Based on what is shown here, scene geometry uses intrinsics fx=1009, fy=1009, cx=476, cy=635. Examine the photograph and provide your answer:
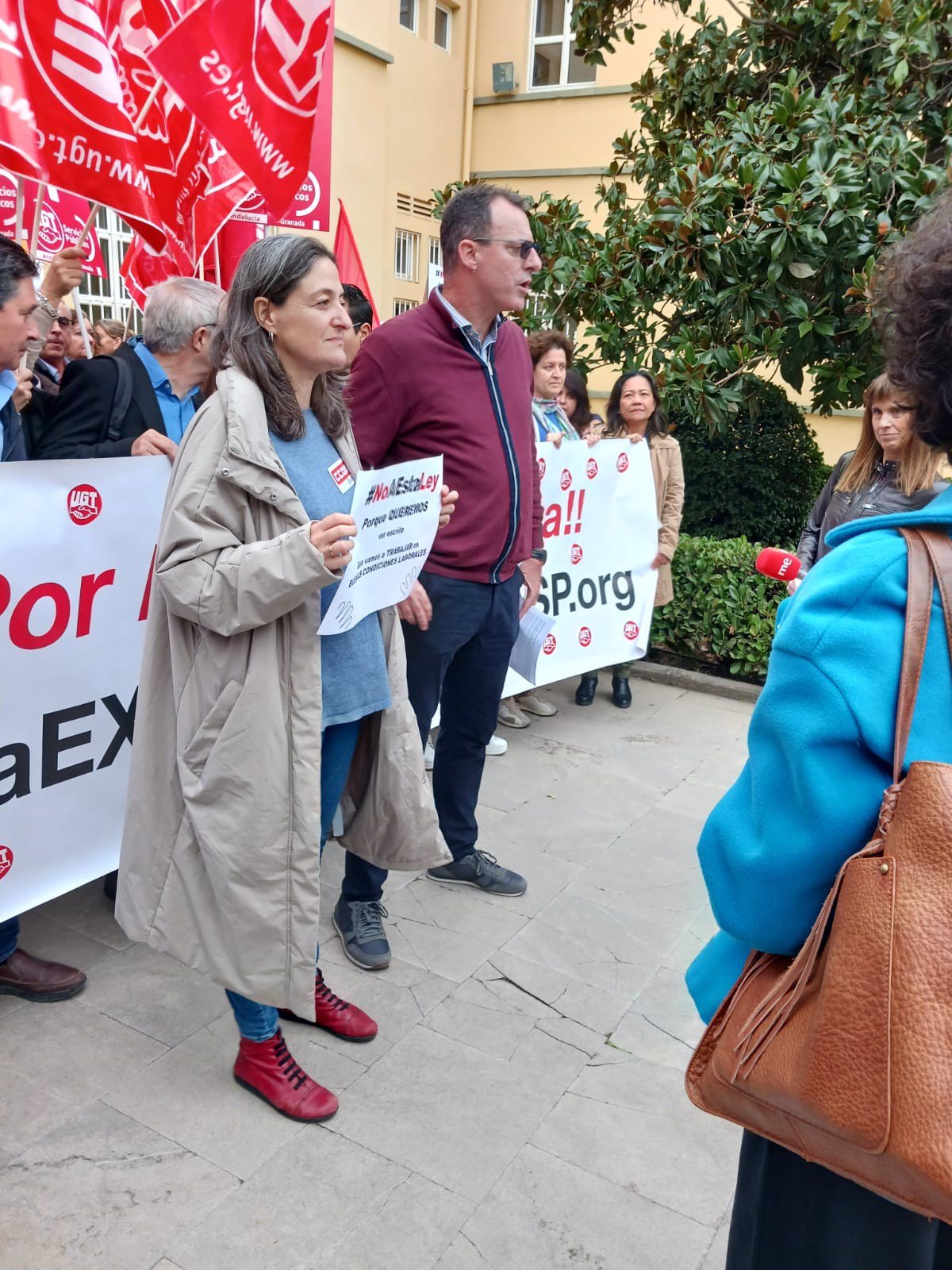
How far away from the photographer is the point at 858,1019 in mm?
1087

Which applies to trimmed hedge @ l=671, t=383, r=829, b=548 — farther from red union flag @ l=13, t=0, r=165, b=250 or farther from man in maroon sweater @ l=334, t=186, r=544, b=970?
red union flag @ l=13, t=0, r=165, b=250

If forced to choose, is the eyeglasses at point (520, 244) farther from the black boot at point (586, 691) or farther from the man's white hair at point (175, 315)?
the black boot at point (586, 691)

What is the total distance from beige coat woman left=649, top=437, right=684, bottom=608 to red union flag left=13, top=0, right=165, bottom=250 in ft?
11.1

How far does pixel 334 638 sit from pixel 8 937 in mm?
1355

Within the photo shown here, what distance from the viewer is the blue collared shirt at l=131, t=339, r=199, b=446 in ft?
10.6

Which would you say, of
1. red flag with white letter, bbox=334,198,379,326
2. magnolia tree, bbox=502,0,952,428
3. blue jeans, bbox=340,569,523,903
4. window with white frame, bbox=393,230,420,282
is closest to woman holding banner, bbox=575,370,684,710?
magnolia tree, bbox=502,0,952,428

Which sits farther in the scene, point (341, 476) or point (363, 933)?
point (363, 933)

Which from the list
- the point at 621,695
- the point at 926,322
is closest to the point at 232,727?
the point at 926,322

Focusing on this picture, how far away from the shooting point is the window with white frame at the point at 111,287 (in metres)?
10.1

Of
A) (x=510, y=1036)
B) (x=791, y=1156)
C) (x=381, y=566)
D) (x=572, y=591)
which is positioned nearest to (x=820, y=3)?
(x=572, y=591)

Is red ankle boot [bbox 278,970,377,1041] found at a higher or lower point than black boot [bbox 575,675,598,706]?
lower

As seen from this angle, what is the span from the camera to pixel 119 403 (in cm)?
313

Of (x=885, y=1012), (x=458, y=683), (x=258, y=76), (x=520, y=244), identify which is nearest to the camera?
(x=885, y=1012)

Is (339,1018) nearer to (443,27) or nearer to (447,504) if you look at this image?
(447,504)
